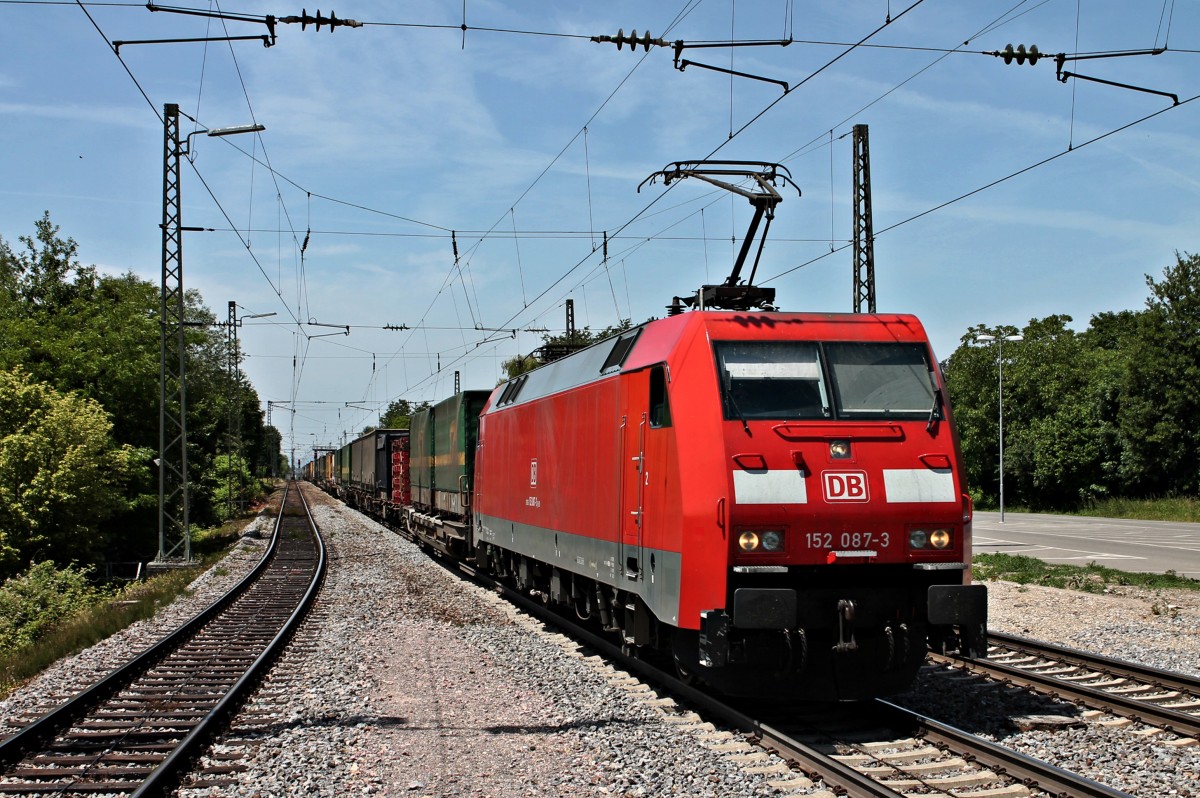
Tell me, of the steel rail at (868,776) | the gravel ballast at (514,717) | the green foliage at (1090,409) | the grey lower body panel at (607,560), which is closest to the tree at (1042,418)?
the green foliage at (1090,409)

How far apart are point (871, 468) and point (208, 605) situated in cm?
1326

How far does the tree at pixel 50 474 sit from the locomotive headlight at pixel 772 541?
25.3 m

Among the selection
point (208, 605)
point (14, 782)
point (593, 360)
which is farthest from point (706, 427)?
point (208, 605)

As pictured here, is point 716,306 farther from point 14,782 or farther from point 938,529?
point 14,782

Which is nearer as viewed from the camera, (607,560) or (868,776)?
(868,776)

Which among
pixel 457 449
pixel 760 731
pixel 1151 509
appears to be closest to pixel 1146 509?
pixel 1151 509

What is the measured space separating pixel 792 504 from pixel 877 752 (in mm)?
1834

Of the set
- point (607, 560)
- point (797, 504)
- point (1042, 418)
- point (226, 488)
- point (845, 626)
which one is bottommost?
point (226, 488)

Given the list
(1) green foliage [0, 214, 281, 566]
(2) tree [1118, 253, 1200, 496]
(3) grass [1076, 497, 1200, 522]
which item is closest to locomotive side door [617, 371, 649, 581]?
(1) green foliage [0, 214, 281, 566]

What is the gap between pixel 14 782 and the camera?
7.02 meters

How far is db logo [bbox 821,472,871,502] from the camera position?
7902 millimetres

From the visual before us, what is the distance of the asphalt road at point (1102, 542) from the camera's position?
21859 mm

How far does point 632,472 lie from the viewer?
9.48m

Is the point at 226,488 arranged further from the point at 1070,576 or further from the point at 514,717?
the point at 514,717
